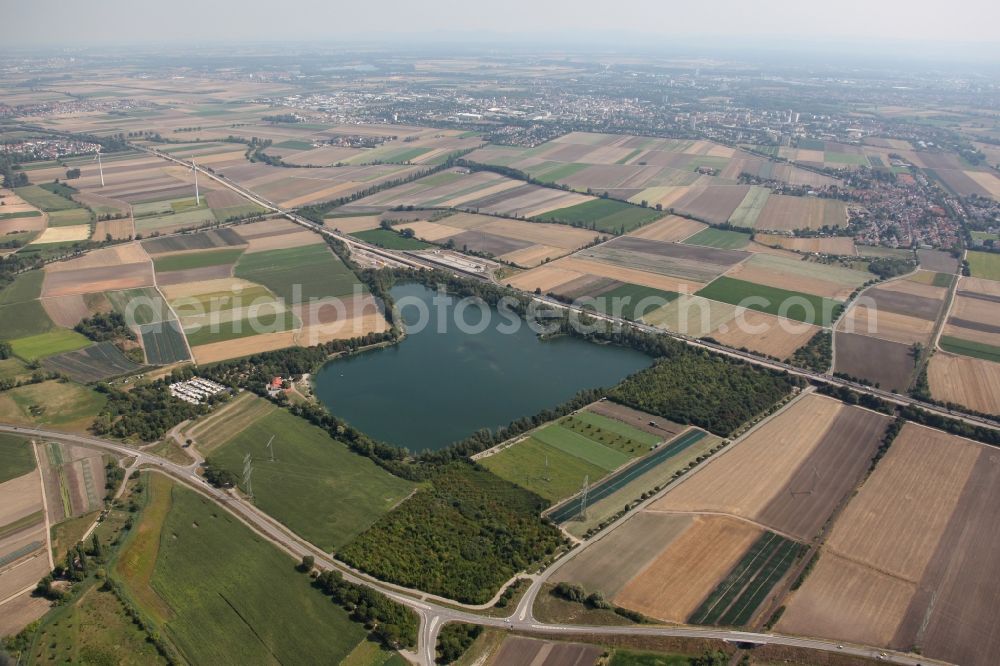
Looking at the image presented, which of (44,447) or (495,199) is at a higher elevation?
(495,199)

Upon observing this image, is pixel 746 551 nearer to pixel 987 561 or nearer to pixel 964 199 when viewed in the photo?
pixel 987 561

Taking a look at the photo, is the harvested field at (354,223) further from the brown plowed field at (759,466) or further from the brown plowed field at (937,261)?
the brown plowed field at (937,261)

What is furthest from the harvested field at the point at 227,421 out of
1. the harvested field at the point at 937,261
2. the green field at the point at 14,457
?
the harvested field at the point at 937,261

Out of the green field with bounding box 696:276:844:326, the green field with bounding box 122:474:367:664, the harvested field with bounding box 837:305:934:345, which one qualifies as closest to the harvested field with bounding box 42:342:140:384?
the green field with bounding box 122:474:367:664

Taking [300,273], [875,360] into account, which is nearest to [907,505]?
[875,360]

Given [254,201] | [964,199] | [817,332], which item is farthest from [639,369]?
[964,199]
